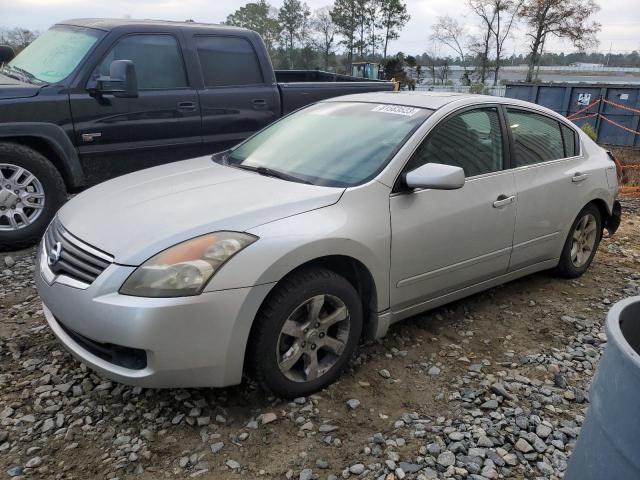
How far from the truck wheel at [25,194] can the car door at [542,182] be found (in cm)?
388

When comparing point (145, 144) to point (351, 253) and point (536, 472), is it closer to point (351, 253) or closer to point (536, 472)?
point (351, 253)

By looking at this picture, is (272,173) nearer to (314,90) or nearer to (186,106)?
(186,106)

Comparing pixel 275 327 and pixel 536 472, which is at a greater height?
pixel 275 327

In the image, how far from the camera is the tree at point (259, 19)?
49.8 m

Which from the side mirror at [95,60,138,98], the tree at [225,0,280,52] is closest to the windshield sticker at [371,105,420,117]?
the side mirror at [95,60,138,98]

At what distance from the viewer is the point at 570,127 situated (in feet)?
14.3

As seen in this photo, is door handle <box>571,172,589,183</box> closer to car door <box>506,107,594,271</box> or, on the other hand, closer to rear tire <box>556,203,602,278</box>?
car door <box>506,107,594,271</box>

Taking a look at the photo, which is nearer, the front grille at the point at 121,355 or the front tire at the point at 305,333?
the front grille at the point at 121,355

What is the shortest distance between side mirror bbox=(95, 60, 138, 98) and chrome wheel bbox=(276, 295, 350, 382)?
3.20 meters

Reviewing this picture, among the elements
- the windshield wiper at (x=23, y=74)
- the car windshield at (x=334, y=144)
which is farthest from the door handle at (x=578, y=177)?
the windshield wiper at (x=23, y=74)

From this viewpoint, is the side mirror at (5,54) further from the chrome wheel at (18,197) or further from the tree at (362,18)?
the tree at (362,18)

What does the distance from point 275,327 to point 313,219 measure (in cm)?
57

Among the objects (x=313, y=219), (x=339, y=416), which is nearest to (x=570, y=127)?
(x=313, y=219)

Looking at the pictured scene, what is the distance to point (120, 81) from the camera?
15.8 feet
